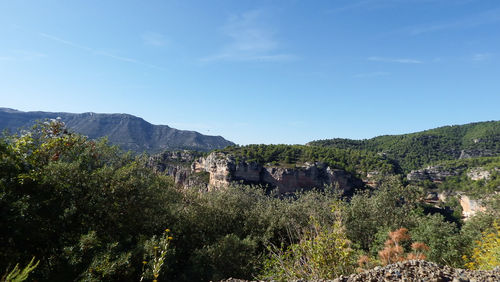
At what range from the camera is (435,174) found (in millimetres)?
91562

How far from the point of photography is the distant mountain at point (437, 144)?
112 m

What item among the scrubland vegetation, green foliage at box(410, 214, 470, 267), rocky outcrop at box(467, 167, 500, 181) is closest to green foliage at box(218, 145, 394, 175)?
rocky outcrop at box(467, 167, 500, 181)

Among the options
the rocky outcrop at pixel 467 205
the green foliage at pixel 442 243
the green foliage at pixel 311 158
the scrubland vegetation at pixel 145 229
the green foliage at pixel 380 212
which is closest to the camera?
the scrubland vegetation at pixel 145 229

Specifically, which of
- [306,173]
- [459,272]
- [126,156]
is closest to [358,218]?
[459,272]

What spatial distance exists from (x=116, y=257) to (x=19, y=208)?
3194 millimetres

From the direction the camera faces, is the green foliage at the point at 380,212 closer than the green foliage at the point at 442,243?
No

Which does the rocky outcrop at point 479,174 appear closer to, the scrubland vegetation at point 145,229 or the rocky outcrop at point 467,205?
the rocky outcrop at point 467,205

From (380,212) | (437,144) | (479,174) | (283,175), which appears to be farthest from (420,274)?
(437,144)

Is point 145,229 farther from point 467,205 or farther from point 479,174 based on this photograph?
point 479,174

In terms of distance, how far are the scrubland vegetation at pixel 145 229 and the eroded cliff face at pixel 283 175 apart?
59.5 m

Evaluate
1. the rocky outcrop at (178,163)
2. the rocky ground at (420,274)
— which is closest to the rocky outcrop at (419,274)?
the rocky ground at (420,274)

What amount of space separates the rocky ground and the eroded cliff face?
7451 cm

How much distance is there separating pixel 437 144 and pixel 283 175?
98.5 m

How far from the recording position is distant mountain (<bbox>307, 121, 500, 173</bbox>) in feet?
369
